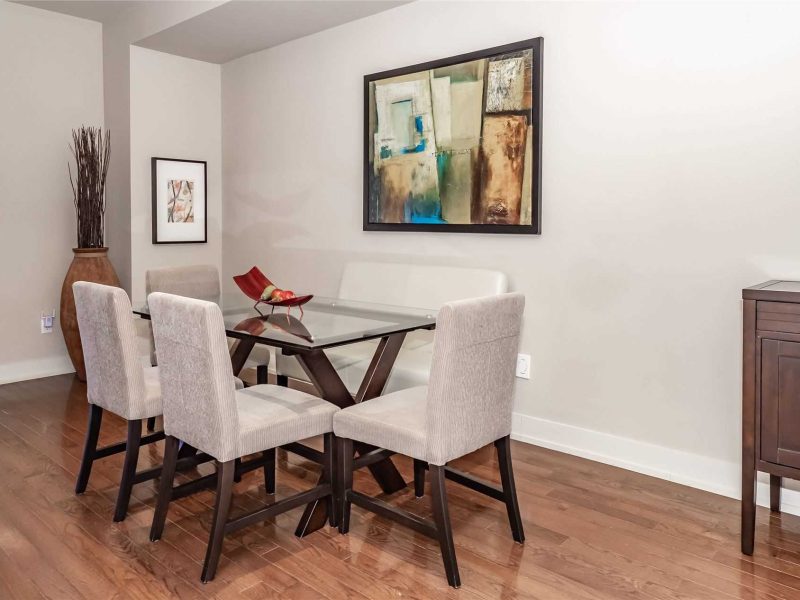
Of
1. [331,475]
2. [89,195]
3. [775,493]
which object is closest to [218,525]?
[331,475]

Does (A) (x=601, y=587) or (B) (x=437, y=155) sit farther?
(B) (x=437, y=155)

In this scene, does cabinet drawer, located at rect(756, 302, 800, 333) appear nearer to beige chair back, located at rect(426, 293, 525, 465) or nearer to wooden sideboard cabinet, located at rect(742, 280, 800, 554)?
wooden sideboard cabinet, located at rect(742, 280, 800, 554)

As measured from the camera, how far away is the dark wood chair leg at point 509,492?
91.8 inches

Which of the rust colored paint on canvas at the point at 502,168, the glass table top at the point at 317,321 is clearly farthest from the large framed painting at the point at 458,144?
the glass table top at the point at 317,321

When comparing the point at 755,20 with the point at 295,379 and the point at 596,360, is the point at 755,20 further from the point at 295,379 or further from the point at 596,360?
Answer: the point at 295,379

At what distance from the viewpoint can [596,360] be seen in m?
3.15

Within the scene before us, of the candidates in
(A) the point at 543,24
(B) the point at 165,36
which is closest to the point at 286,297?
(A) the point at 543,24

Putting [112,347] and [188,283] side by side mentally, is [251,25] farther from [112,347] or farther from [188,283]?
[112,347]

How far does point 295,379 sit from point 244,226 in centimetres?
134

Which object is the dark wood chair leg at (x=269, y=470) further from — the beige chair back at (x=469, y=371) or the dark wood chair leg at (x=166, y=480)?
the beige chair back at (x=469, y=371)

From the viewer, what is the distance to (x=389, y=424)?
2207mm

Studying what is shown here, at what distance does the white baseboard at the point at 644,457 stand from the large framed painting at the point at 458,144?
3.23ft

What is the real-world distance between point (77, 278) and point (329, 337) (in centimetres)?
282

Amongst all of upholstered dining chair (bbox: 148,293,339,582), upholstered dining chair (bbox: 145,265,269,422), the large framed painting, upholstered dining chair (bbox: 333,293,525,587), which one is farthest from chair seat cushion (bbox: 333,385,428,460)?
the large framed painting
